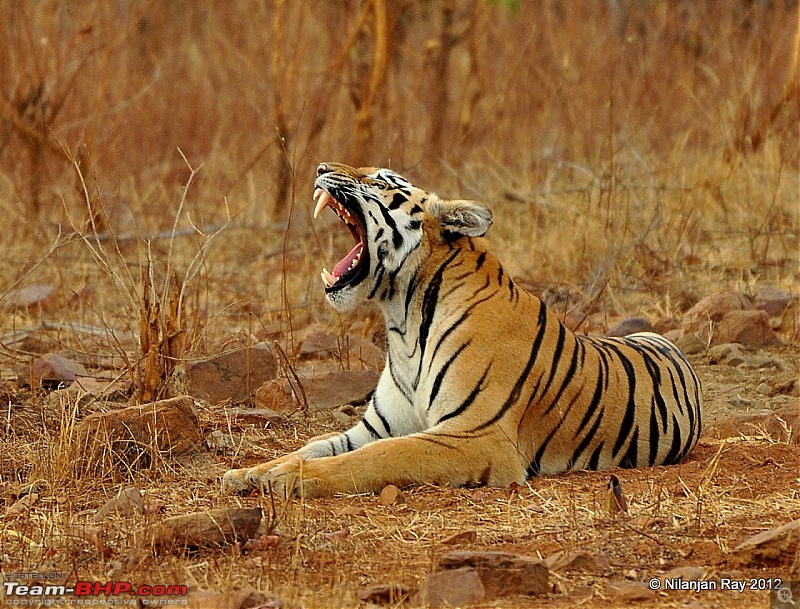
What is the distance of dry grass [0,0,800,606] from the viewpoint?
150 inches

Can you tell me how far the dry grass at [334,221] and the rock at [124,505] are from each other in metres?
0.12

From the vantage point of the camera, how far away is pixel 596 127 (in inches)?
410

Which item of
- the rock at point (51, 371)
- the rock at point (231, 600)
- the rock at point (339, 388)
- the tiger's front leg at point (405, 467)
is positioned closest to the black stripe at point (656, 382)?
the tiger's front leg at point (405, 467)

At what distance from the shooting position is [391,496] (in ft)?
13.5

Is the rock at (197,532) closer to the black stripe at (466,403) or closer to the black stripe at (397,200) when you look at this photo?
the black stripe at (466,403)

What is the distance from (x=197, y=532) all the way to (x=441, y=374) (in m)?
1.31

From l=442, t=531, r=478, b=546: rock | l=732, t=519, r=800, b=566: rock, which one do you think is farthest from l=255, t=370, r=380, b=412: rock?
l=732, t=519, r=800, b=566: rock

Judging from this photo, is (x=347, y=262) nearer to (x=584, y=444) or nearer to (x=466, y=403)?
(x=466, y=403)

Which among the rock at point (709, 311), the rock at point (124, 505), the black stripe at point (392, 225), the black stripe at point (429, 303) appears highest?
the black stripe at point (392, 225)

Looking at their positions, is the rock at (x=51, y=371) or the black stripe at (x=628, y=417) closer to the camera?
the black stripe at (x=628, y=417)

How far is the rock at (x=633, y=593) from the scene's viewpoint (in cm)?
320

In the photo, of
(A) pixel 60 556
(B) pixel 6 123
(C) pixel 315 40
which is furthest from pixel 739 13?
(A) pixel 60 556

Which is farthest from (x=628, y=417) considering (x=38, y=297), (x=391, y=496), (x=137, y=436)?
(x=38, y=297)

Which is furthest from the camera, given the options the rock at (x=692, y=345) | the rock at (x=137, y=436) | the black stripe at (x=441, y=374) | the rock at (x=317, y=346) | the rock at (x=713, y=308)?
the rock at (x=713, y=308)
